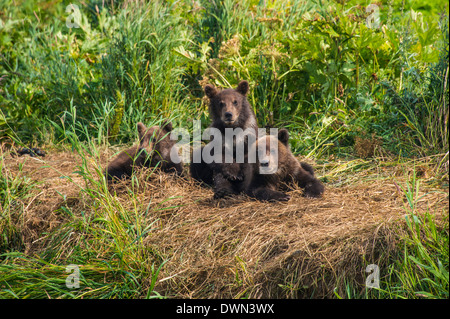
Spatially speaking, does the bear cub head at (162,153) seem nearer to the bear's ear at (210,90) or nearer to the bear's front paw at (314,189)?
the bear's ear at (210,90)

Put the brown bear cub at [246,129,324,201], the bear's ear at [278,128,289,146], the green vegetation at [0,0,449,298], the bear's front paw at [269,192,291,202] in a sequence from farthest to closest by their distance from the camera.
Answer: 1. the bear's ear at [278,128,289,146]
2. the brown bear cub at [246,129,324,201]
3. the bear's front paw at [269,192,291,202]
4. the green vegetation at [0,0,449,298]

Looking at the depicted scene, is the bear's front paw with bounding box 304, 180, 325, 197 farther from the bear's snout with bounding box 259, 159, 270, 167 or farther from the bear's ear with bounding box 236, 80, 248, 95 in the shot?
the bear's ear with bounding box 236, 80, 248, 95

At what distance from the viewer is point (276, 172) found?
4312mm

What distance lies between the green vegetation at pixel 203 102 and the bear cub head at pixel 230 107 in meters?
0.61

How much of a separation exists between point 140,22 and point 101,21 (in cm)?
172

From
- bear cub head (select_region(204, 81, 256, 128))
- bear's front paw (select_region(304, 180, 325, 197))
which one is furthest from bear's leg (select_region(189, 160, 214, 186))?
bear's front paw (select_region(304, 180, 325, 197))

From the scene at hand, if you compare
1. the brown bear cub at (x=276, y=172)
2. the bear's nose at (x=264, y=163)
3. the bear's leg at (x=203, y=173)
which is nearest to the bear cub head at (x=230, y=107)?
the bear's leg at (x=203, y=173)

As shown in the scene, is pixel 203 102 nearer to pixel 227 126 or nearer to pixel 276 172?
pixel 227 126

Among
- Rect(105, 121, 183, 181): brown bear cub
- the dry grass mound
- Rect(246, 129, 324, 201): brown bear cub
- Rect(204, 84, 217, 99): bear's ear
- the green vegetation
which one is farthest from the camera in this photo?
Rect(204, 84, 217, 99): bear's ear

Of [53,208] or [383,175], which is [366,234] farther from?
[53,208]

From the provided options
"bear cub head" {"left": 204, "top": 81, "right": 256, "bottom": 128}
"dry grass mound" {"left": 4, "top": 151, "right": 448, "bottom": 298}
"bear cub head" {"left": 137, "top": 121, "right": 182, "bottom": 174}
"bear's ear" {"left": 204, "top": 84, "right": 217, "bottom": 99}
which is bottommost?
"dry grass mound" {"left": 4, "top": 151, "right": 448, "bottom": 298}

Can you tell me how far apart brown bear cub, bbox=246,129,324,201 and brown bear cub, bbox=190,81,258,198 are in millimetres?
186

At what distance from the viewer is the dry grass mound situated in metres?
3.14

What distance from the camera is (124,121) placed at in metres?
5.93
